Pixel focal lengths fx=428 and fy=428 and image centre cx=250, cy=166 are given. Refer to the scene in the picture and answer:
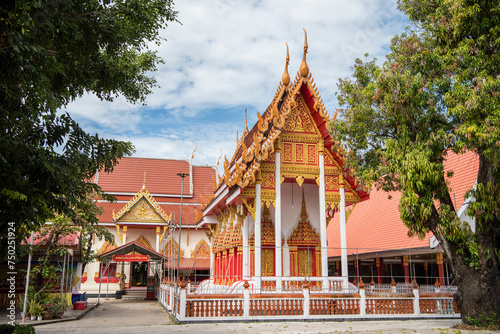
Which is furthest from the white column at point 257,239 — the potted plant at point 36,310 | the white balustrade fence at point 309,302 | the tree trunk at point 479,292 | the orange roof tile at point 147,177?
the orange roof tile at point 147,177

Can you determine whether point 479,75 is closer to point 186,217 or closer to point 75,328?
point 75,328

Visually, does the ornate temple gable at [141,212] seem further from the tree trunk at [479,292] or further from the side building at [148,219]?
the tree trunk at [479,292]

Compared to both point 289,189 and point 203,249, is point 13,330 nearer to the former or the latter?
point 289,189

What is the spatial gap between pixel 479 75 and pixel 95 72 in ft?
25.1

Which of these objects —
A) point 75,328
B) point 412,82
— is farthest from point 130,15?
point 75,328

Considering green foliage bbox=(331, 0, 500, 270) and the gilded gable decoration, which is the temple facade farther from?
the gilded gable decoration

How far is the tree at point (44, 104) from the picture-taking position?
18.1ft

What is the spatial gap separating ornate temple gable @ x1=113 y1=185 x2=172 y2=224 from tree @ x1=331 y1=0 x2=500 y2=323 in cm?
1767

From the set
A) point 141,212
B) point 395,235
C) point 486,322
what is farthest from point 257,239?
point 141,212

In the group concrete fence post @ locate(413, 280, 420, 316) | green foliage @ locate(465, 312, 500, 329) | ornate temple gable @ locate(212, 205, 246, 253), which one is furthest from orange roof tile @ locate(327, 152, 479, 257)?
green foliage @ locate(465, 312, 500, 329)

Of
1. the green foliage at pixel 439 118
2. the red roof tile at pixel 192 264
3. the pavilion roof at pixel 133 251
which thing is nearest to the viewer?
the green foliage at pixel 439 118

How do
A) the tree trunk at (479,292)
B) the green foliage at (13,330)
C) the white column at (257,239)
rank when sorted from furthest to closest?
the white column at (257,239), the tree trunk at (479,292), the green foliage at (13,330)

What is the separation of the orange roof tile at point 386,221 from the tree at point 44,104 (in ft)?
25.6

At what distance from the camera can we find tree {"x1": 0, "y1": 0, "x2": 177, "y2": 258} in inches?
217
